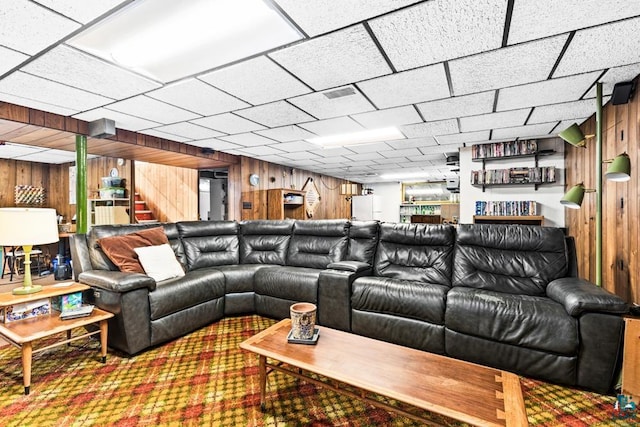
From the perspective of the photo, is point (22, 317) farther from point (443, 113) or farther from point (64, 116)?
point (443, 113)

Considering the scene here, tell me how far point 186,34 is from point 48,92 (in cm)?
194

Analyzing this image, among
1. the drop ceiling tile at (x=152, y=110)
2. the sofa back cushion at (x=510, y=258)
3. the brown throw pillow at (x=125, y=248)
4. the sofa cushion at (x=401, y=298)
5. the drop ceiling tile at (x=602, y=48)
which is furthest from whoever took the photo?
the drop ceiling tile at (x=152, y=110)

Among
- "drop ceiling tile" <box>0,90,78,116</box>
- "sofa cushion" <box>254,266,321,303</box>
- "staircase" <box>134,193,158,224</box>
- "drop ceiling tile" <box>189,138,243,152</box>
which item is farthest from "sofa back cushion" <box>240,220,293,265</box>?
"staircase" <box>134,193,158,224</box>

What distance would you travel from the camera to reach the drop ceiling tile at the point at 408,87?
248cm

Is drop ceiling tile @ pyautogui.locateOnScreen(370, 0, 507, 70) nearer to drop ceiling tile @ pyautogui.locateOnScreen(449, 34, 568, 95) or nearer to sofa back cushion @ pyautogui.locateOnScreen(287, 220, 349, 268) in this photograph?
drop ceiling tile @ pyautogui.locateOnScreen(449, 34, 568, 95)

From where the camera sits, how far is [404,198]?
10484 millimetres

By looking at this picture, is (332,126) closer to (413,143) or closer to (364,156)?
(413,143)

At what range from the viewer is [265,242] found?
402cm

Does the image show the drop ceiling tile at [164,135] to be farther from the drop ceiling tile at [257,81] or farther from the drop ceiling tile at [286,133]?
the drop ceiling tile at [257,81]

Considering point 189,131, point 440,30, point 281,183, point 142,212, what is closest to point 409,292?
point 440,30

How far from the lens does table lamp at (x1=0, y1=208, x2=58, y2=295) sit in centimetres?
218

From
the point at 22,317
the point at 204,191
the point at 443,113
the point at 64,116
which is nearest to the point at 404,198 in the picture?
the point at 204,191

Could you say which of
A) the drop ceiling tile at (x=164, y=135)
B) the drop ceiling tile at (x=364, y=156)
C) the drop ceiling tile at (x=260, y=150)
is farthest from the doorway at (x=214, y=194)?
the drop ceiling tile at (x=364, y=156)

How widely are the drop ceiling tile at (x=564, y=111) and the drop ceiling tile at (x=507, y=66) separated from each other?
983 millimetres
